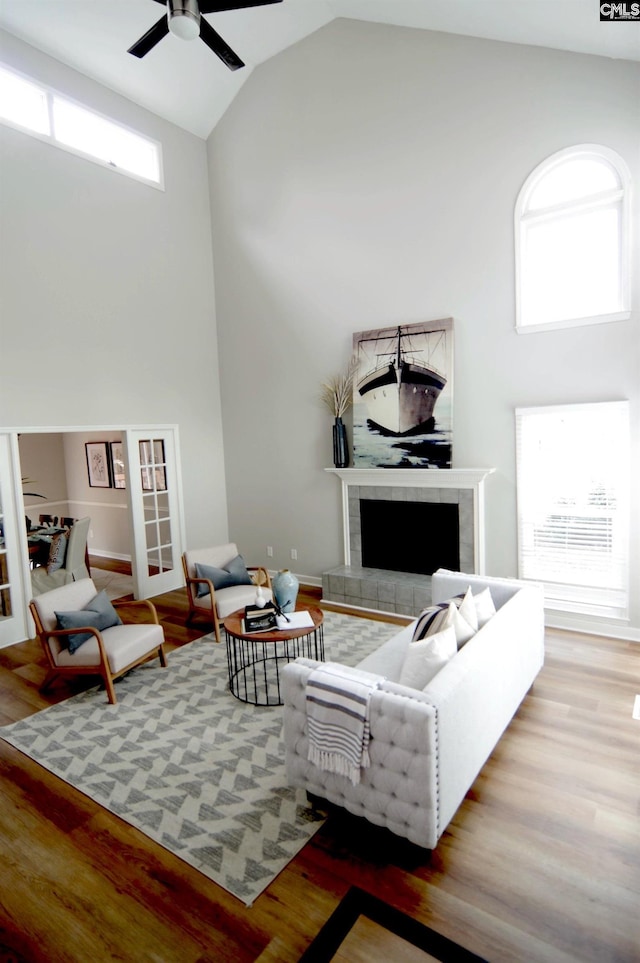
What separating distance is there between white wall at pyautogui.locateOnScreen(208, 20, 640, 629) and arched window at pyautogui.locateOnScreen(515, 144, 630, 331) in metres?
0.11

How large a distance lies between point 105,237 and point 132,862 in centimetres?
596

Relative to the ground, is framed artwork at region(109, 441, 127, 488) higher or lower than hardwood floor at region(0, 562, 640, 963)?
higher

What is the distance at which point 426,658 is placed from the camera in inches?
104

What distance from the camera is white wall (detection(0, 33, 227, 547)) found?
515cm

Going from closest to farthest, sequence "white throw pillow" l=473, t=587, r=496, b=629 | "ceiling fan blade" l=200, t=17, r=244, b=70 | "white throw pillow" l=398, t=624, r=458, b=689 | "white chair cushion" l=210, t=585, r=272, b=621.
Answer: "white throw pillow" l=398, t=624, r=458, b=689, "white throw pillow" l=473, t=587, r=496, b=629, "ceiling fan blade" l=200, t=17, r=244, b=70, "white chair cushion" l=210, t=585, r=272, b=621

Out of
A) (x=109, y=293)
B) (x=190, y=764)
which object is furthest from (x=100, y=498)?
(x=190, y=764)

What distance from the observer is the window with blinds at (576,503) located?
4.48 metres

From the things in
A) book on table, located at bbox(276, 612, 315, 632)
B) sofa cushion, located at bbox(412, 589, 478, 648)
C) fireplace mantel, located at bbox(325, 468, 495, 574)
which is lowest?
book on table, located at bbox(276, 612, 315, 632)

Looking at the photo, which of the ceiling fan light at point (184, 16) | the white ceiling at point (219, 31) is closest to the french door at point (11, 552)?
the ceiling fan light at point (184, 16)

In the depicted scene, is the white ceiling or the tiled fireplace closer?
the white ceiling

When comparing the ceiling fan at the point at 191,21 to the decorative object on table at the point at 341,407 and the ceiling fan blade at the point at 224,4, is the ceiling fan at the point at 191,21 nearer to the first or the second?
the ceiling fan blade at the point at 224,4

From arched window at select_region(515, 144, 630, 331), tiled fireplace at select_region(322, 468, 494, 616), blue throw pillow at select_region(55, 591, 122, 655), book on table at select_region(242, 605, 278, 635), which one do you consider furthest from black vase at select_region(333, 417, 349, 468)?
blue throw pillow at select_region(55, 591, 122, 655)

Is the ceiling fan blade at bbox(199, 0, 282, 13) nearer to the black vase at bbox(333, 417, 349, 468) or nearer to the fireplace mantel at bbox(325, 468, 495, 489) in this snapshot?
the black vase at bbox(333, 417, 349, 468)

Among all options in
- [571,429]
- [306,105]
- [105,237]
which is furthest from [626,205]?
[105,237]
